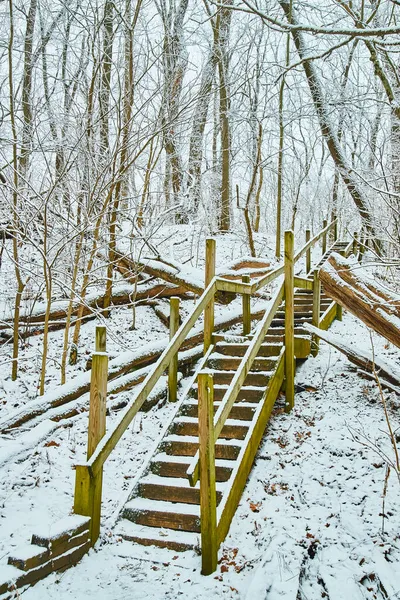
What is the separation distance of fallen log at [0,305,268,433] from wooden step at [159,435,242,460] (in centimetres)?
200

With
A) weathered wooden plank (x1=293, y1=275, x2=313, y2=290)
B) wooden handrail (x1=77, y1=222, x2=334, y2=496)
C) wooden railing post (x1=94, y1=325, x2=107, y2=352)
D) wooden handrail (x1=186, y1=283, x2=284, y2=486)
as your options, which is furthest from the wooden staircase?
wooden railing post (x1=94, y1=325, x2=107, y2=352)

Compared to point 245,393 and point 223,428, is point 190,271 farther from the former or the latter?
point 223,428

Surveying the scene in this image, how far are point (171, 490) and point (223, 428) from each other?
3.16 ft

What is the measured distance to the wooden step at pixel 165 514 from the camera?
14.9ft

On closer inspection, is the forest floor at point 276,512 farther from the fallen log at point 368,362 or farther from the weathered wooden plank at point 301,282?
the weathered wooden plank at point 301,282

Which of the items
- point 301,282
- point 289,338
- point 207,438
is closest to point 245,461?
point 207,438

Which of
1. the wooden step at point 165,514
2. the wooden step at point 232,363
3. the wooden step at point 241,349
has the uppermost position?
the wooden step at point 241,349

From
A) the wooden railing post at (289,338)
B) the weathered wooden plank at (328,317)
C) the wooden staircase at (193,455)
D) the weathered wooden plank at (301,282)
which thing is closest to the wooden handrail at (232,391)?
the wooden railing post at (289,338)

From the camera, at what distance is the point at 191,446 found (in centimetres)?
532

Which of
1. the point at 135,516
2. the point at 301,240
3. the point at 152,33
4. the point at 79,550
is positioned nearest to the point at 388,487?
the point at 135,516

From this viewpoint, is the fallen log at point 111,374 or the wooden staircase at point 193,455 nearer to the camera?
the wooden staircase at point 193,455

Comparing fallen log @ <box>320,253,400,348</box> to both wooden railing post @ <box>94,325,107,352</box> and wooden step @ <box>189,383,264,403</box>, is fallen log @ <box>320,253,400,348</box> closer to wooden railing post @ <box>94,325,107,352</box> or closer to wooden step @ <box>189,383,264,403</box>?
wooden step @ <box>189,383,264,403</box>

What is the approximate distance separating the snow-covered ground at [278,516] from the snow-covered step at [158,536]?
7 centimetres

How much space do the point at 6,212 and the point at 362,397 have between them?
256 inches
